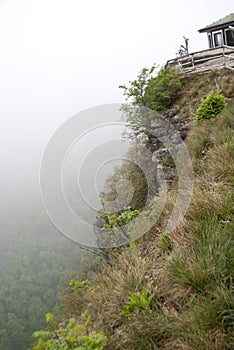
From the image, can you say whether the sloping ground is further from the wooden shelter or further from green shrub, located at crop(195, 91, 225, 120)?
the wooden shelter

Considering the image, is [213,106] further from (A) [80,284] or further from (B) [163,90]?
(A) [80,284]

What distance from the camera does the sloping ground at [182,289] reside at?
2.03 metres

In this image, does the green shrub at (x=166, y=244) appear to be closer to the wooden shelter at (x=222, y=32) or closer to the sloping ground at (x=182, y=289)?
the sloping ground at (x=182, y=289)

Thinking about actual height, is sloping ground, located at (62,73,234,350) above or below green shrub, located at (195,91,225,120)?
below

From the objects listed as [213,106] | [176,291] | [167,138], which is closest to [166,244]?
[176,291]

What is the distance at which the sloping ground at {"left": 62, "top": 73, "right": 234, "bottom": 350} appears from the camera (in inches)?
79.7

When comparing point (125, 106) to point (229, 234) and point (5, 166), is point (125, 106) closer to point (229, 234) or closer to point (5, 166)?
point (229, 234)

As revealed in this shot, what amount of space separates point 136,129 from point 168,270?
31.5 ft

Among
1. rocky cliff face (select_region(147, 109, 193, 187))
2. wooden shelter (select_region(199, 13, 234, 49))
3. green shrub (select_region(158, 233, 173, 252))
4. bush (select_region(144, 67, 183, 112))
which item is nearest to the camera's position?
green shrub (select_region(158, 233, 173, 252))

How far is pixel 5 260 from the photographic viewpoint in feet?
234

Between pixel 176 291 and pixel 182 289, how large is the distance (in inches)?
3.1

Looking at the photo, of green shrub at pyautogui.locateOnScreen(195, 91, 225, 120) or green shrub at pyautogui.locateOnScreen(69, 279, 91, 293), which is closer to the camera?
green shrub at pyautogui.locateOnScreen(69, 279, 91, 293)

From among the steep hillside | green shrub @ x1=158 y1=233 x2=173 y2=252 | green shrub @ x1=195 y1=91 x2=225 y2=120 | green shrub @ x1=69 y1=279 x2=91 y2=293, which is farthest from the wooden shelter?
green shrub @ x1=69 y1=279 x2=91 y2=293

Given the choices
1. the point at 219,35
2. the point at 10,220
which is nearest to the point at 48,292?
the point at 219,35
